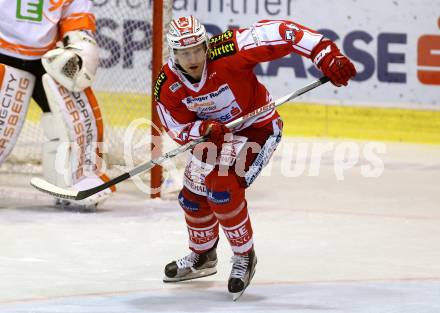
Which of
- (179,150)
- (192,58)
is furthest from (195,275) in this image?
(192,58)

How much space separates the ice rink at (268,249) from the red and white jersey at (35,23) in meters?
0.77

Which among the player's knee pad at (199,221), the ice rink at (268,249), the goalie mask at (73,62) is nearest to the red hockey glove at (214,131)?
the player's knee pad at (199,221)

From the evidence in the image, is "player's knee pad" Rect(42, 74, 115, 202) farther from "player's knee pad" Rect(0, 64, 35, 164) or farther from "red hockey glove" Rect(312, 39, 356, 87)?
"red hockey glove" Rect(312, 39, 356, 87)

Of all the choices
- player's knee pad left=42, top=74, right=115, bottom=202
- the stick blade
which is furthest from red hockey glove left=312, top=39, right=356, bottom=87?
player's knee pad left=42, top=74, right=115, bottom=202

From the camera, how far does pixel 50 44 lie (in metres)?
6.05

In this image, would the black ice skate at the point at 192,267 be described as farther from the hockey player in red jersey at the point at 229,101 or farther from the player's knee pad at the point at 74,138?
the player's knee pad at the point at 74,138

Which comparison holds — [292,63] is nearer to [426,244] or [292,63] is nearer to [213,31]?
[213,31]

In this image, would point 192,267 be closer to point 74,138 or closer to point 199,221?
point 199,221

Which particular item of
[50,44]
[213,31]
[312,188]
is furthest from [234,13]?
[50,44]

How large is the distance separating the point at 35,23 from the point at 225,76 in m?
1.89

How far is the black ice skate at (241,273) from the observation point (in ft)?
14.0

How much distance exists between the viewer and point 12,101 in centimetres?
602

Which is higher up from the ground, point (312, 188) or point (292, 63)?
point (292, 63)

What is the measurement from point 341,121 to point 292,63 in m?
0.49
